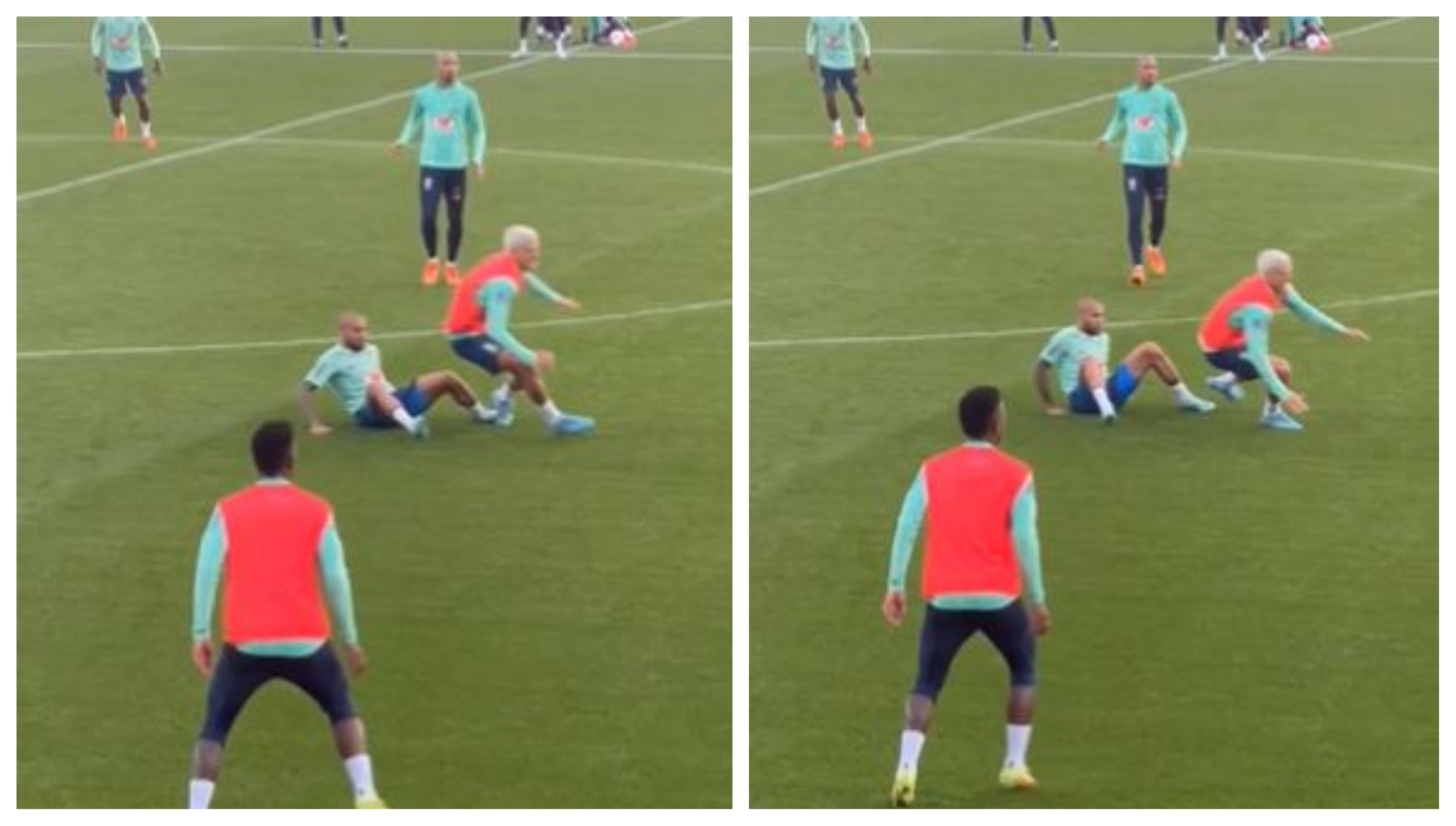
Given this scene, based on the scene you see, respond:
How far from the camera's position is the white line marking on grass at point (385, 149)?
2875 cm

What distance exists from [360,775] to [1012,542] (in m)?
2.45

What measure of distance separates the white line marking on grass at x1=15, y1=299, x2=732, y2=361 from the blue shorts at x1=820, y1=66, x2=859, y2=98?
7.28m

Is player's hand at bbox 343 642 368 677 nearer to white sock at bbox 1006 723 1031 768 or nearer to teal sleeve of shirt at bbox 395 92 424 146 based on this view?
white sock at bbox 1006 723 1031 768

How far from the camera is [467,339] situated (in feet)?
62.0

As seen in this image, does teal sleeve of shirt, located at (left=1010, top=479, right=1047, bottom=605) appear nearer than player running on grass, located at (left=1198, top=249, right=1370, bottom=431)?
Yes

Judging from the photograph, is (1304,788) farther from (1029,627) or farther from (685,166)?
(685,166)

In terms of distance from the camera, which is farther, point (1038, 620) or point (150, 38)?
point (150, 38)

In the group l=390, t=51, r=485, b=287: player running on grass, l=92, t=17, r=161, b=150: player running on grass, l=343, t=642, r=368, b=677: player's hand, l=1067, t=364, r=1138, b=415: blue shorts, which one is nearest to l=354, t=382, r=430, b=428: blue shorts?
l=1067, t=364, r=1138, b=415: blue shorts

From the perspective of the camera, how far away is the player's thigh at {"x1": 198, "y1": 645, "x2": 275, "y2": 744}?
42.8ft

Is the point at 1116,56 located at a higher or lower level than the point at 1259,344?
lower

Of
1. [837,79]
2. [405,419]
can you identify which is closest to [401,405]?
[405,419]

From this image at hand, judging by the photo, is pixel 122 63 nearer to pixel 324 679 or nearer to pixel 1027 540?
pixel 324 679

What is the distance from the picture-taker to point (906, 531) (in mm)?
13359

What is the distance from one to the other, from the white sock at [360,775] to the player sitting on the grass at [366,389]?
5.41 m
